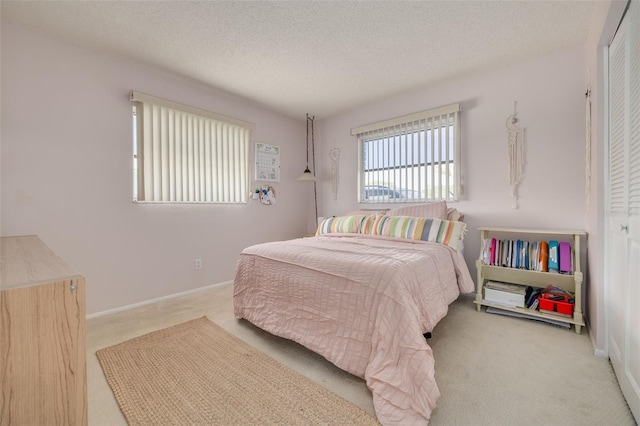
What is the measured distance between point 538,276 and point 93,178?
390 centimetres

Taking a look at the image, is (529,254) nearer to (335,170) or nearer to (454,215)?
(454,215)

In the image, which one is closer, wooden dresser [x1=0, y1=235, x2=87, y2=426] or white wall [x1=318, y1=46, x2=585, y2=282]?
wooden dresser [x1=0, y1=235, x2=87, y2=426]

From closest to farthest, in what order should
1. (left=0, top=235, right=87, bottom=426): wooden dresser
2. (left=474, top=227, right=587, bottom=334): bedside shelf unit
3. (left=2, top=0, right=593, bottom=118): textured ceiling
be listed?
(left=0, top=235, right=87, bottom=426): wooden dresser
(left=2, top=0, right=593, bottom=118): textured ceiling
(left=474, top=227, right=587, bottom=334): bedside shelf unit

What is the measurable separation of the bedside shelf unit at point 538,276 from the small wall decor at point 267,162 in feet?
8.47

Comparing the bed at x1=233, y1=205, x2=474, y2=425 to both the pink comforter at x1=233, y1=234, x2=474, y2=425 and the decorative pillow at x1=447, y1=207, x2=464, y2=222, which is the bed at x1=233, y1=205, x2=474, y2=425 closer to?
the pink comforter at x1=233, y1=234, x2=474, y2=425

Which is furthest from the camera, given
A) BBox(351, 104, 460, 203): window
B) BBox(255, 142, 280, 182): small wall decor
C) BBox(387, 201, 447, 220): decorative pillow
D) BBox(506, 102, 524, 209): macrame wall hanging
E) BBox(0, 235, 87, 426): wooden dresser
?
BBox(255, 142, 280, 182): small wall decor

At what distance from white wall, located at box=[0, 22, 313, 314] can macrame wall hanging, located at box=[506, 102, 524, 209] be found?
9.85 ft

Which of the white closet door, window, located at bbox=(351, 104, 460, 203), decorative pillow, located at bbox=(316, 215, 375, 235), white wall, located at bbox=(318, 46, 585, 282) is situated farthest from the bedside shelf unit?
decorative pillow, located at bbox=(316, 215, 375, 235)

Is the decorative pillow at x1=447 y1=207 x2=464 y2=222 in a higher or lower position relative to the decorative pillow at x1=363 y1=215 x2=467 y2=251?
higher

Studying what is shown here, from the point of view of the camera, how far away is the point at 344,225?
287 cm

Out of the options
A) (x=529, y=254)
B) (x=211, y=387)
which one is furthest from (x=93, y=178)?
(x=529, y=254)

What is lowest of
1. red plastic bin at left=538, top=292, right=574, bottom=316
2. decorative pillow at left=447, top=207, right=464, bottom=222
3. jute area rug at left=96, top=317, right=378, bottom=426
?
jute area rug at left=96, top=317, right=378, bottom=426

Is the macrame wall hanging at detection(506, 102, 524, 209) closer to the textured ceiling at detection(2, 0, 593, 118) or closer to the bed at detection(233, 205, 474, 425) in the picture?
the textured ceiling at detection(2, 0, 593, 118)

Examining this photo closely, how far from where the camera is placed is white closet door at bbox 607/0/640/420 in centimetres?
119
